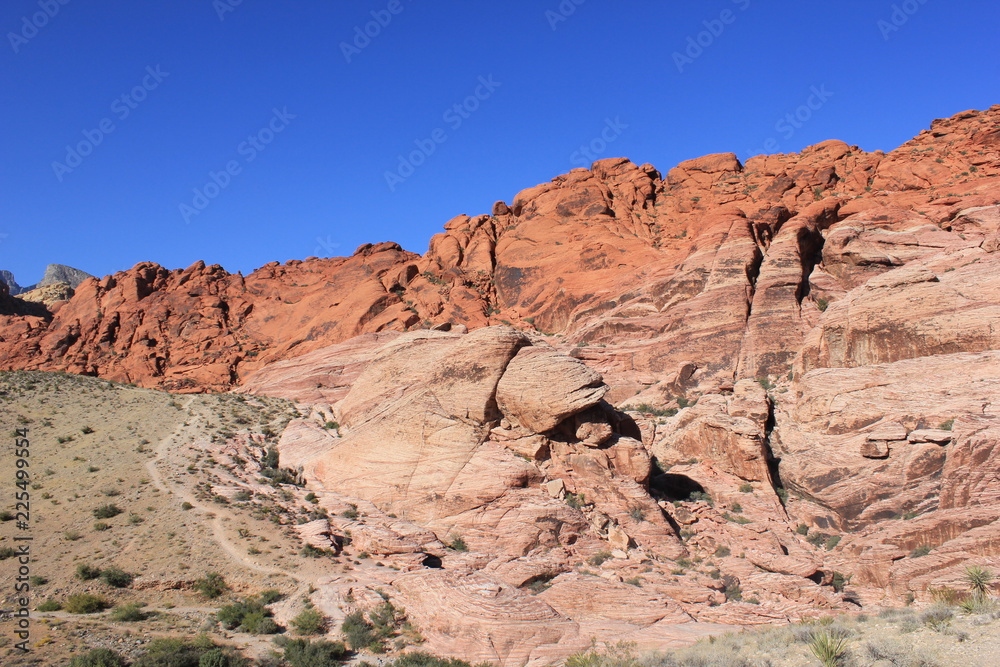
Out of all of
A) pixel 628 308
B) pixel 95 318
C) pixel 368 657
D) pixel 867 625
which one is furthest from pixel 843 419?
pixel 95 318

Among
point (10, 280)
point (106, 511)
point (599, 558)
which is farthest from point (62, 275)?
point (599, 558)

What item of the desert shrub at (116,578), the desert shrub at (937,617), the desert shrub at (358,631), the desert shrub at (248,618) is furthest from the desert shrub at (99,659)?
the desert shrub at (937,617)

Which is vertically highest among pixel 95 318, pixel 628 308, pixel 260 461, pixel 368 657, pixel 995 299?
pixel 95 318

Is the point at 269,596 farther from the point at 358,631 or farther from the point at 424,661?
the point at 424,661

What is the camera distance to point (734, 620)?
18.3 m

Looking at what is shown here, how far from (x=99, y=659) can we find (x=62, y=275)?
183 m

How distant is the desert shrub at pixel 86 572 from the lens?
1864cm

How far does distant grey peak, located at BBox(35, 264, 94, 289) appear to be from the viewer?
516 ft

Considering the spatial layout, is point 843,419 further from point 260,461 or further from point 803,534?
point 260,461

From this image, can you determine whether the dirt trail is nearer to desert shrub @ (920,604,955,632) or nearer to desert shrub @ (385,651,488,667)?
desert shrub @ (385,651,488,667)

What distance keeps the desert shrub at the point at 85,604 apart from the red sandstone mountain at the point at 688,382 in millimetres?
8689

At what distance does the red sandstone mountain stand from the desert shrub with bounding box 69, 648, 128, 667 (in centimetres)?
753

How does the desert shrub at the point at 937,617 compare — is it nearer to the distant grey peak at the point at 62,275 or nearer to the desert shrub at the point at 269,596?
the desert shrub at the point at 269,596

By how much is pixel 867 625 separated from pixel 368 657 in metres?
12.3
